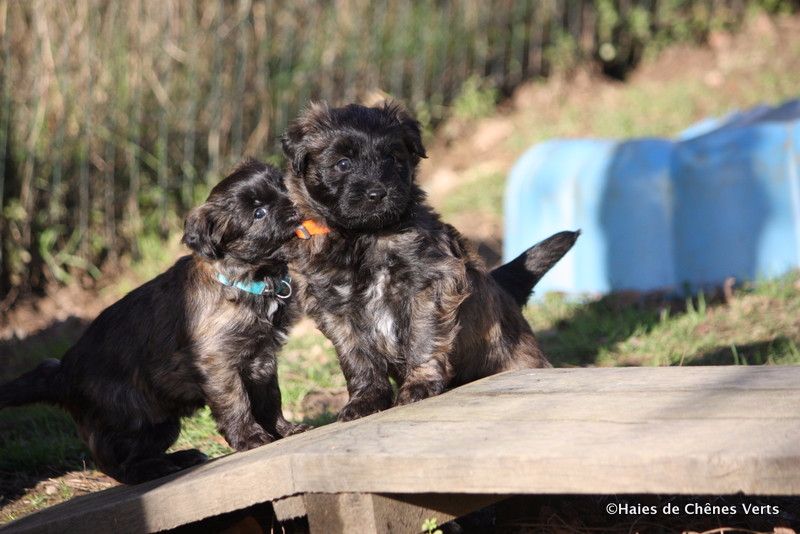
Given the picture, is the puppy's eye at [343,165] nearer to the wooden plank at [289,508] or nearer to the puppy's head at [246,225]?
the puppy's head at [246,225]

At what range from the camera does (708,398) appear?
2.95 m

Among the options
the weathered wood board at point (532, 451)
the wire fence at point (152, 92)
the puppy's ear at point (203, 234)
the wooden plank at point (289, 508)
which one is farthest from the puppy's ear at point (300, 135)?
the wire fence at point (152, 92)

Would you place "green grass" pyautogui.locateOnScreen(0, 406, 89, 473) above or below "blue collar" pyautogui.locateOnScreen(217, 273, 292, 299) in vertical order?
below

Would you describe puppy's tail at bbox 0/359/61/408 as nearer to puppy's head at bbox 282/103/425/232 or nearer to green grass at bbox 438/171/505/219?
puppy's head at bbox 282/103/425/232

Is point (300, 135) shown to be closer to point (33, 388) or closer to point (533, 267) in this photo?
point (533, 267)

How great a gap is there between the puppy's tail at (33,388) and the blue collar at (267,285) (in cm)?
75

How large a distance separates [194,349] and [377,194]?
899 mm

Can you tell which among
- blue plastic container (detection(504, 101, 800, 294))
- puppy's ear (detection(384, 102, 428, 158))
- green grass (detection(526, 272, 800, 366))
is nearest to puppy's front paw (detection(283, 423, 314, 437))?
puppy's ear (detection(384, 102, 428, 158))

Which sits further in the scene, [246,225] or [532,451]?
[246,225]

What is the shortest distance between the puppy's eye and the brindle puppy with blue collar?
10.3 inches

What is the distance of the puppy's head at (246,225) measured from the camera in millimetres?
3929

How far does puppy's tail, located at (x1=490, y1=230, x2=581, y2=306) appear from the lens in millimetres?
4410

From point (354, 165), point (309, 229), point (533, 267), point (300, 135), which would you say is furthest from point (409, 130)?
point (533, 267)

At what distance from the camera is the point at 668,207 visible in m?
6.53
